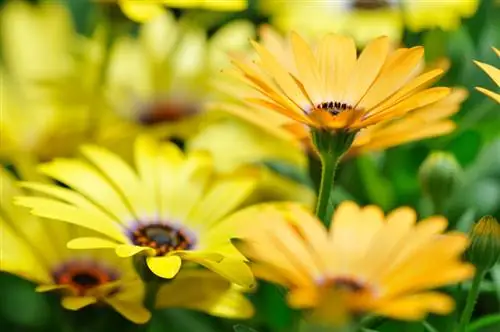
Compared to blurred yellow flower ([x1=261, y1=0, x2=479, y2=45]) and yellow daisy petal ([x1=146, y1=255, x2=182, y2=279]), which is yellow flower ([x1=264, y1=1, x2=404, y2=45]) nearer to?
blurred yellow flower ([x1=261, y1=0, x2=479, y2=45])

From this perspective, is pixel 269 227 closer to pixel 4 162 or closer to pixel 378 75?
pixel 378 75

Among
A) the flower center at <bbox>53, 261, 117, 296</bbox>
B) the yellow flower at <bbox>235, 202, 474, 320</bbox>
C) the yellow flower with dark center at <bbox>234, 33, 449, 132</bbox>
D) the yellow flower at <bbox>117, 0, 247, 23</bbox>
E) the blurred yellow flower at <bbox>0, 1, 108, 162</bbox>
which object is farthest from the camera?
the blurred yellow flower at <bbox>0, 1, 108, 162</bbox>

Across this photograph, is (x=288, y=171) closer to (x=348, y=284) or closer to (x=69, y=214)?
(x=69, y=214)

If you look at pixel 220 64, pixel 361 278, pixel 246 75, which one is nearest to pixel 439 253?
pixel 361 278

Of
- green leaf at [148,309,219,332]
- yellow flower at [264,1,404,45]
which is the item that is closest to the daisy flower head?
green leaf at [148,309,219,332]

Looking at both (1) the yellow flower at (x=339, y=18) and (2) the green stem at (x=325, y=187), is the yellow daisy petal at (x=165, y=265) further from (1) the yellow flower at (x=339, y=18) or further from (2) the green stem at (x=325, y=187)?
(1) the yellow flower at (x=339, y=18)

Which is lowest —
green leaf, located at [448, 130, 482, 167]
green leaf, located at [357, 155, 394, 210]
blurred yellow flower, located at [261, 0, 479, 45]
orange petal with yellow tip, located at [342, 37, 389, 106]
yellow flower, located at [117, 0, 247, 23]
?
orange petal with yellow tip, located at [342, 37, 389, 106]

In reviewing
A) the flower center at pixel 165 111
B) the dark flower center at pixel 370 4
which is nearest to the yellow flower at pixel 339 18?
the dark flower center at pixel 370 4
